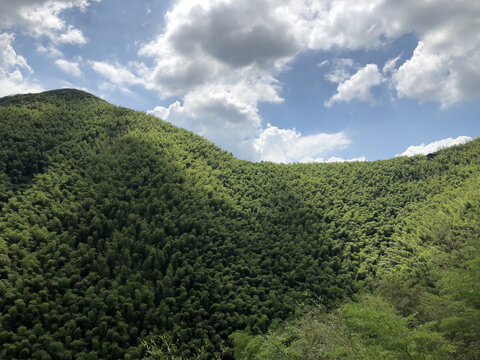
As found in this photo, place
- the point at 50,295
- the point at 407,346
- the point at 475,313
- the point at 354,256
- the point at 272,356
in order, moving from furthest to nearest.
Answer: the point at 354,256 < the point at 50,295 < the point at 272,356 < the point at 475,313 < the point at 407,346

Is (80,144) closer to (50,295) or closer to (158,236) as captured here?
(158,236)

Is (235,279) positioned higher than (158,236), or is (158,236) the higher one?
(158,236)

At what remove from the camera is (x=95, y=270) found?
40.9 metres

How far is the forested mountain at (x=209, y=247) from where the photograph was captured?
97.3ft

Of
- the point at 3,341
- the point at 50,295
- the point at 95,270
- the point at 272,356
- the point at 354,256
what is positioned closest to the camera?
the point at 272,356

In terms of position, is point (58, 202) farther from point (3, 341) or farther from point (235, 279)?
point (235, 279)

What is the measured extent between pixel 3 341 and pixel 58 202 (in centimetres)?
2205

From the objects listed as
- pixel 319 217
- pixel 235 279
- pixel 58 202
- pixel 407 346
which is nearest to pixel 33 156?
pixel 58 202

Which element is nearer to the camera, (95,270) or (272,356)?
(272,356)

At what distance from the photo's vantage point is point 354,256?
52500 millimetres

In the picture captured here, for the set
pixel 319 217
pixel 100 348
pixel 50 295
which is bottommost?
pixel 100 348

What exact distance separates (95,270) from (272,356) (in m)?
32.0

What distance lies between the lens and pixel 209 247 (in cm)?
5138

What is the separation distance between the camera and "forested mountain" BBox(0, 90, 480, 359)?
29672 millimetres
